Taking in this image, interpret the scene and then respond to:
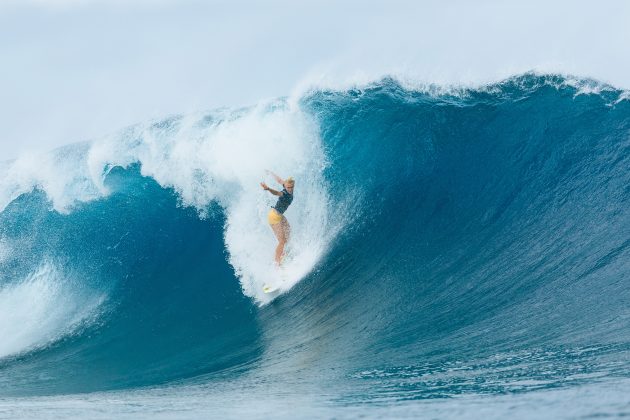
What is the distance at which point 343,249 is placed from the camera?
10.1 meters

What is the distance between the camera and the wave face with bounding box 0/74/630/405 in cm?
700

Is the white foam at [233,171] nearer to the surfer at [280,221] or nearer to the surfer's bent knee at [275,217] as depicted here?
the surfer at [280,221]

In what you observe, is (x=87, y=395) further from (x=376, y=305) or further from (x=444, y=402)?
(x=444, y=402)

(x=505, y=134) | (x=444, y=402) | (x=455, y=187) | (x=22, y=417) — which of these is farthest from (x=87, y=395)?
(x=505, y=134)

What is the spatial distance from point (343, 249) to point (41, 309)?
4.70 m

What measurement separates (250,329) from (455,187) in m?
3.94

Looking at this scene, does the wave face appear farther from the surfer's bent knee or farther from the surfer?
the surfer's bent knee

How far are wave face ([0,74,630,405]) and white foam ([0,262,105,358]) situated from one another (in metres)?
0.04

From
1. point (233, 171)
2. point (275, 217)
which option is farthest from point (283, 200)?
point (233, 171)

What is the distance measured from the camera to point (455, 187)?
10797 millimetres

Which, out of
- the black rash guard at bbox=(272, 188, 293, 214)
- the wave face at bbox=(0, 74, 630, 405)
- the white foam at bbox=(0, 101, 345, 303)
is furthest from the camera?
the white foam at bbox=(0, 101, 345, 303)

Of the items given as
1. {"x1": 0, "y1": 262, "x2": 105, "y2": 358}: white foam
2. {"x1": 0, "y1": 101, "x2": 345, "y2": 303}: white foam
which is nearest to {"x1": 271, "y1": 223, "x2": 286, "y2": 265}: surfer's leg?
{"x1": 0, "y1": 101, "x2": 345, "y2": 303}: white foam

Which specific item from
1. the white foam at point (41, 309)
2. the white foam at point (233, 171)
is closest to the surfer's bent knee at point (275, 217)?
the white foam at point (233, 171)

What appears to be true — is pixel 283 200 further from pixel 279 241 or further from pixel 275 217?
pixel 279 241
